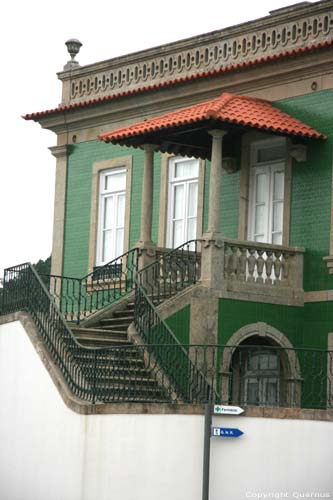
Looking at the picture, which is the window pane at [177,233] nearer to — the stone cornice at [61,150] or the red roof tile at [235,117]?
the red roof tile at [235,117]

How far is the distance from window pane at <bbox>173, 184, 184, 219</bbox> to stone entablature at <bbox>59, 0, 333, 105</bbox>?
2.03 metres

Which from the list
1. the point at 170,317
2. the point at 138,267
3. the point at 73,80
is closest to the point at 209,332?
the point at 170,317

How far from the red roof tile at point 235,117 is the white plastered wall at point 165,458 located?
5.14 meters

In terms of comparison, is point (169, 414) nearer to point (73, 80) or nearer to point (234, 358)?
point (234, 358)

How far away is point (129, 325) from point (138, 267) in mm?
1606

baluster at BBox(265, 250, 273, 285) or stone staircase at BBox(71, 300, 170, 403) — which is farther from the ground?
baluster at BBox(265, 250, 273, 285)

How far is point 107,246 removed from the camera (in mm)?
30594

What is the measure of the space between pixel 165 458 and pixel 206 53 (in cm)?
1017

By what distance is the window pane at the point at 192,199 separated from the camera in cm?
2872

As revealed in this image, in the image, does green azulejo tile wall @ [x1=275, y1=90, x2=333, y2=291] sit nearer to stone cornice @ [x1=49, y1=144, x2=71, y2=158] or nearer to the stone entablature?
the stone entablature

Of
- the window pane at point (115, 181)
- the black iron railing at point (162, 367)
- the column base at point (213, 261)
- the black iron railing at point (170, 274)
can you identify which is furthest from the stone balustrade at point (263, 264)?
the window pane at point (115, 181)

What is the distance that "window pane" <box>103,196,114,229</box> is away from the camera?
1204 inches

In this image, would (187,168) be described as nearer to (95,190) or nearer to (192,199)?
(192,199)

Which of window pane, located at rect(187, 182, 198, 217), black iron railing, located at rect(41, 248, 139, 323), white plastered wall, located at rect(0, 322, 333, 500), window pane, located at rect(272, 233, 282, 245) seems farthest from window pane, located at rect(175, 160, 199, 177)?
white plastered wall, located at rect(0, 322, 333, 500)
